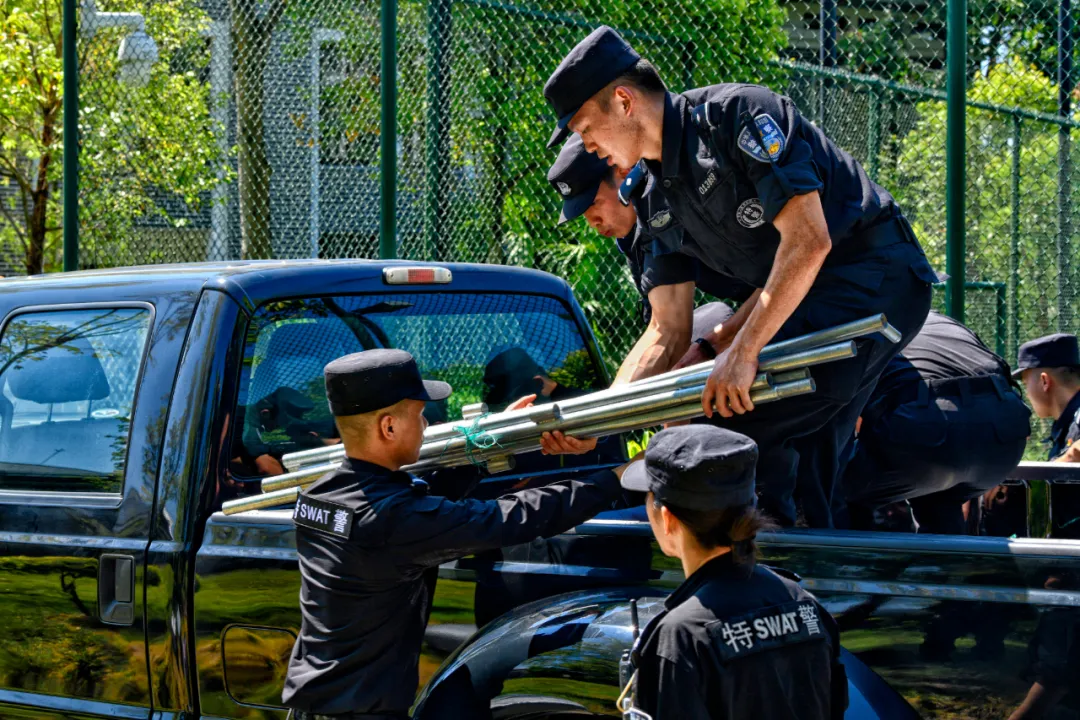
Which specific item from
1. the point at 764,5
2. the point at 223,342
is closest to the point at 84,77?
the point at 764,5

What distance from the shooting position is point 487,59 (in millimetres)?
7180

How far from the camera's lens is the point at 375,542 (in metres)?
2.71

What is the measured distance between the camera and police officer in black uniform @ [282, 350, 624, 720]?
2709mm

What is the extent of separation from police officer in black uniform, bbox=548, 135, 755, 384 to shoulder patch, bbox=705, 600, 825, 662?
154cm

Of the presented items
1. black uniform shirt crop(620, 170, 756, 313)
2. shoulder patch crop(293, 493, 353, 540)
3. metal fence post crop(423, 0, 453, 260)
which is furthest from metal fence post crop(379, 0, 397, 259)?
shoulder patch crop(293, 493, 353, 540)

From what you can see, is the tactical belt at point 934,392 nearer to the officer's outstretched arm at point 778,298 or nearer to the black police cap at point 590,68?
the officer's outstretched arm at point 778,298

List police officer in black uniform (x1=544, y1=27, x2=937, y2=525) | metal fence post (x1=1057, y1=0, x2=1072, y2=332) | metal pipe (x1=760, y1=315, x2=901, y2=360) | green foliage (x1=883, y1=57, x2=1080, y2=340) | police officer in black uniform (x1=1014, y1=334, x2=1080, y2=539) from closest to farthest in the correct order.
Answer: metal pipe (x1=760, y1=315, x2=901, y2=360), police officer in black uniform (x1=544, y1=27, x2=937, y2=525), police officer in black uniform (x1=1014, y1=334, x2=1080, y2=539), metal fence post (x1=1057, y1=0, x2=1072, y2=332), green foliage (x1=883, y1=57, x2=1080, y2=340)

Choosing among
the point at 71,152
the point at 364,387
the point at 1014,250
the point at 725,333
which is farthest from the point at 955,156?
the point at 71,152

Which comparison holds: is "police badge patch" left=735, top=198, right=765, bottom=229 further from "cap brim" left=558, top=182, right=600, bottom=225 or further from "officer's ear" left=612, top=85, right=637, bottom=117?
"cap brim" left=558, top=182, right=600, bottom=225

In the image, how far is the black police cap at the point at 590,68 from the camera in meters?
2.99

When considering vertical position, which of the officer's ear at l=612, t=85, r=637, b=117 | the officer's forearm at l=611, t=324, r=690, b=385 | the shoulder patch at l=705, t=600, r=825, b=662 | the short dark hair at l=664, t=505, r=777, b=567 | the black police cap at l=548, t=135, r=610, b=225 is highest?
the officer's ear at l=612, t=85, r=637, b=117

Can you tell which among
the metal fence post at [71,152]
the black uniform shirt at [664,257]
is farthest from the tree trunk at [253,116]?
the black uniform shirt at [664,257]

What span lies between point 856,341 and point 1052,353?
10.1 feet

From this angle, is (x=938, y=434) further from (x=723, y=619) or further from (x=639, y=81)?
(x=723, y=619)
